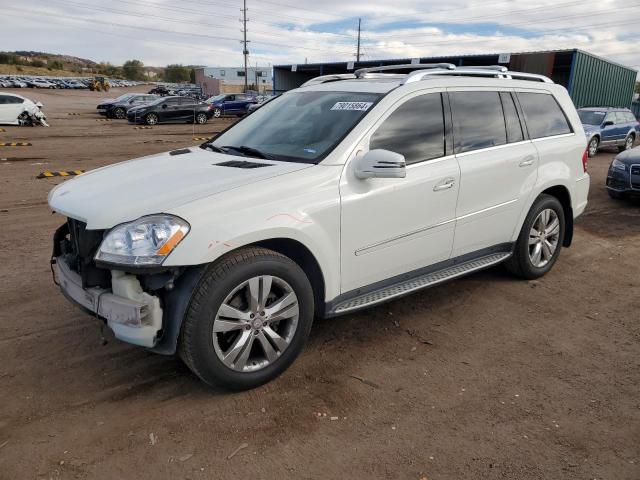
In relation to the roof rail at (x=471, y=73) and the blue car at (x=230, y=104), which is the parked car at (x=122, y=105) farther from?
the roof rail at (x=471, y=73)

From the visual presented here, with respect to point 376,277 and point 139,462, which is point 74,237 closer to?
point 139,462

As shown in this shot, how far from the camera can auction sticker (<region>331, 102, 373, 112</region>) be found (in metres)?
3.65

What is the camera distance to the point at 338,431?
2.82 metres

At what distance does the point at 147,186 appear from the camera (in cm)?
317

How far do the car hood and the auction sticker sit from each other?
0.65 m

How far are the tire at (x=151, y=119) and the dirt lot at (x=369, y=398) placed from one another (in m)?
23.3

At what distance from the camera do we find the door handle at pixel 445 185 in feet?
12.5

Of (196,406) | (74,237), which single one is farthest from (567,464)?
(74,237)

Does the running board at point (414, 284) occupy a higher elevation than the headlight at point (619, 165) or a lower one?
lower

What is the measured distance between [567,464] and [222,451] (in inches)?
68.3

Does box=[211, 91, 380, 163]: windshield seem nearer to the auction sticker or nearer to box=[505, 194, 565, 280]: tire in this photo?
the auction sticker

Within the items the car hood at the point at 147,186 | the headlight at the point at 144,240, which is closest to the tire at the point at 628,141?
the car hood at the point at 147,186

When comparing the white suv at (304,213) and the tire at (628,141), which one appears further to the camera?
the tire at (628,141)

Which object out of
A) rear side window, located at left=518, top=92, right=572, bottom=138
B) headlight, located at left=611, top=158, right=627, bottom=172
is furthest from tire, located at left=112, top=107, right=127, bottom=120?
rear side window, located at left=518, top=92, right=572, bottom=138
